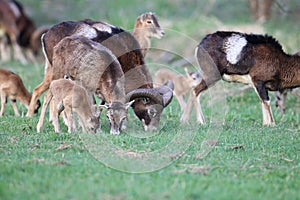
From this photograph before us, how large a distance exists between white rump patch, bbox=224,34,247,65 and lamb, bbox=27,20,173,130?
140 cm

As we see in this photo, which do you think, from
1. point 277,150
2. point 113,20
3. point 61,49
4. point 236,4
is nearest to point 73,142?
point 61,49

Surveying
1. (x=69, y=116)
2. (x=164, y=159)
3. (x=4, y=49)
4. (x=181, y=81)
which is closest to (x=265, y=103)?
(x=181, y=81)

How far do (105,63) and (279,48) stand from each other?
13.0 ft

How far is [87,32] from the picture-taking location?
1248 cm

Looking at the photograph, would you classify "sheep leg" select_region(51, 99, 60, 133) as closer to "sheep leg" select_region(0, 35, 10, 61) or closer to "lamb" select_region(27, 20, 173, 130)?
"lamb" select_region(27, 20, 173, 130)

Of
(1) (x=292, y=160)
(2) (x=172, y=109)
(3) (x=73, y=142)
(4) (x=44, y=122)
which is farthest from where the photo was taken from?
(2) (x=172, y=109)

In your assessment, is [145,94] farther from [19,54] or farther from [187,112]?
[19,54]

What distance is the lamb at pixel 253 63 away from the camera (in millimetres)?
12758

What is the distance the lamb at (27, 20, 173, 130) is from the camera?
11.4 metres

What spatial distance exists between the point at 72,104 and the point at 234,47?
3.83m

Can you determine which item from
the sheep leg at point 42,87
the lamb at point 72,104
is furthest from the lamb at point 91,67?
the sheep leg at point 42,87

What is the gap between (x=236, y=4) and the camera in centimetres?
2944

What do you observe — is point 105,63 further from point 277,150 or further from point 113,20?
point 113,20

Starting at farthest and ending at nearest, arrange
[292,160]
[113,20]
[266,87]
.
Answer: [113,20] → [266,87] → [292,160]
